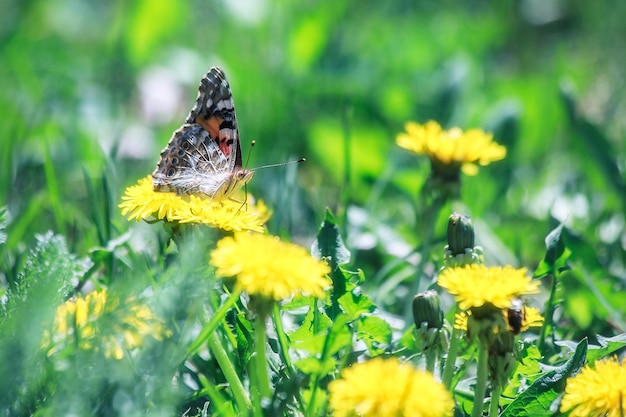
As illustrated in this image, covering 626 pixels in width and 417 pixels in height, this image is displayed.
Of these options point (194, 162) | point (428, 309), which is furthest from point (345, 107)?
point (428, 309)

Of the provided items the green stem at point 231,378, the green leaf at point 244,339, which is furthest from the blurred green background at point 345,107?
the green stem at point 231,378

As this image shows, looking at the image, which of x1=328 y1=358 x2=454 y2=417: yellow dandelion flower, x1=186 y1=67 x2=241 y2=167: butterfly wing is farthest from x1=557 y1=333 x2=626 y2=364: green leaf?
x1=186 y1=67 x2=241 y2=167: butterfly wing

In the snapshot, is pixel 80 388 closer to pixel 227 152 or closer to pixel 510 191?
pixel 227 152

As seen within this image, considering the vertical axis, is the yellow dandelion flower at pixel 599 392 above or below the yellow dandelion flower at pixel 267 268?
below

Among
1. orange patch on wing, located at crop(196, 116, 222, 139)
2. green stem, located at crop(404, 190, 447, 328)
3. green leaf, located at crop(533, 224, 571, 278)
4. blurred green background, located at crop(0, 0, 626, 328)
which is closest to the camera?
green leaf, located at crop(533, 224, 571, 278)

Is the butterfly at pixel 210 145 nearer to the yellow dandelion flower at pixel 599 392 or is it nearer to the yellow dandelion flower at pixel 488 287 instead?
the yellow dandelion flower at pixel 488 287

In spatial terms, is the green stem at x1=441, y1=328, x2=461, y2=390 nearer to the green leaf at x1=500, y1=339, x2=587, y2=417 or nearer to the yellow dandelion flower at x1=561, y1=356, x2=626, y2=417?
the green leaf at x1=500, y1=339, x2=587, y2=417
